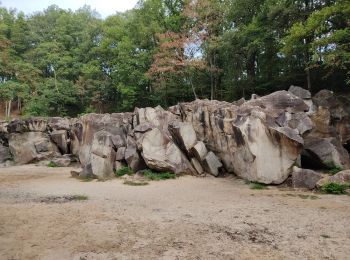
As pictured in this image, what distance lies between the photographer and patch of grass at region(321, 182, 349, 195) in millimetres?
10694

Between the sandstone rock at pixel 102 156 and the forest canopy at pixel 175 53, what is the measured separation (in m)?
10.2

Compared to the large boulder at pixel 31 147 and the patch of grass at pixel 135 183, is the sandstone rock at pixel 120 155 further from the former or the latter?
the large boulder at pixel 31 147

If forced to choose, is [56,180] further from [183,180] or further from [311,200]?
[311,200]

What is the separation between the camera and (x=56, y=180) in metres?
15.7

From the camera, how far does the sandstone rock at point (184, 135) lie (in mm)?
15969

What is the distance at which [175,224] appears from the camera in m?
7.81

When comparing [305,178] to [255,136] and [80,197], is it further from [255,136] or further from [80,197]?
[80,197]

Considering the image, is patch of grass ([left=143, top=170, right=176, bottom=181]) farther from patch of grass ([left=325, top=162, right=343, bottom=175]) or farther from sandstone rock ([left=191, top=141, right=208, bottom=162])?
patch of grass ([left=325, top=162, right=343, bottom=175])

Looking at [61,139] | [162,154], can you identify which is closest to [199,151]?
[162,154]

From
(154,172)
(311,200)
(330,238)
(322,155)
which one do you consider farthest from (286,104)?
(330,238)

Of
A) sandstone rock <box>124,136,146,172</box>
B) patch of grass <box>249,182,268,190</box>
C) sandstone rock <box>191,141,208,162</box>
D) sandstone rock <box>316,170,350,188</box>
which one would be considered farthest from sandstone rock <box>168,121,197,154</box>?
sandstone rock <box>316,170,350,188</box>

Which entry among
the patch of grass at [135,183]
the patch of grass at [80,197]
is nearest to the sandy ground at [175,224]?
the patch of grass at [80,197]

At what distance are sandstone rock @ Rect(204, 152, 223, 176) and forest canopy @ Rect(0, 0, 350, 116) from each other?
6531mm

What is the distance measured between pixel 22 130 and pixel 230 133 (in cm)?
1786
